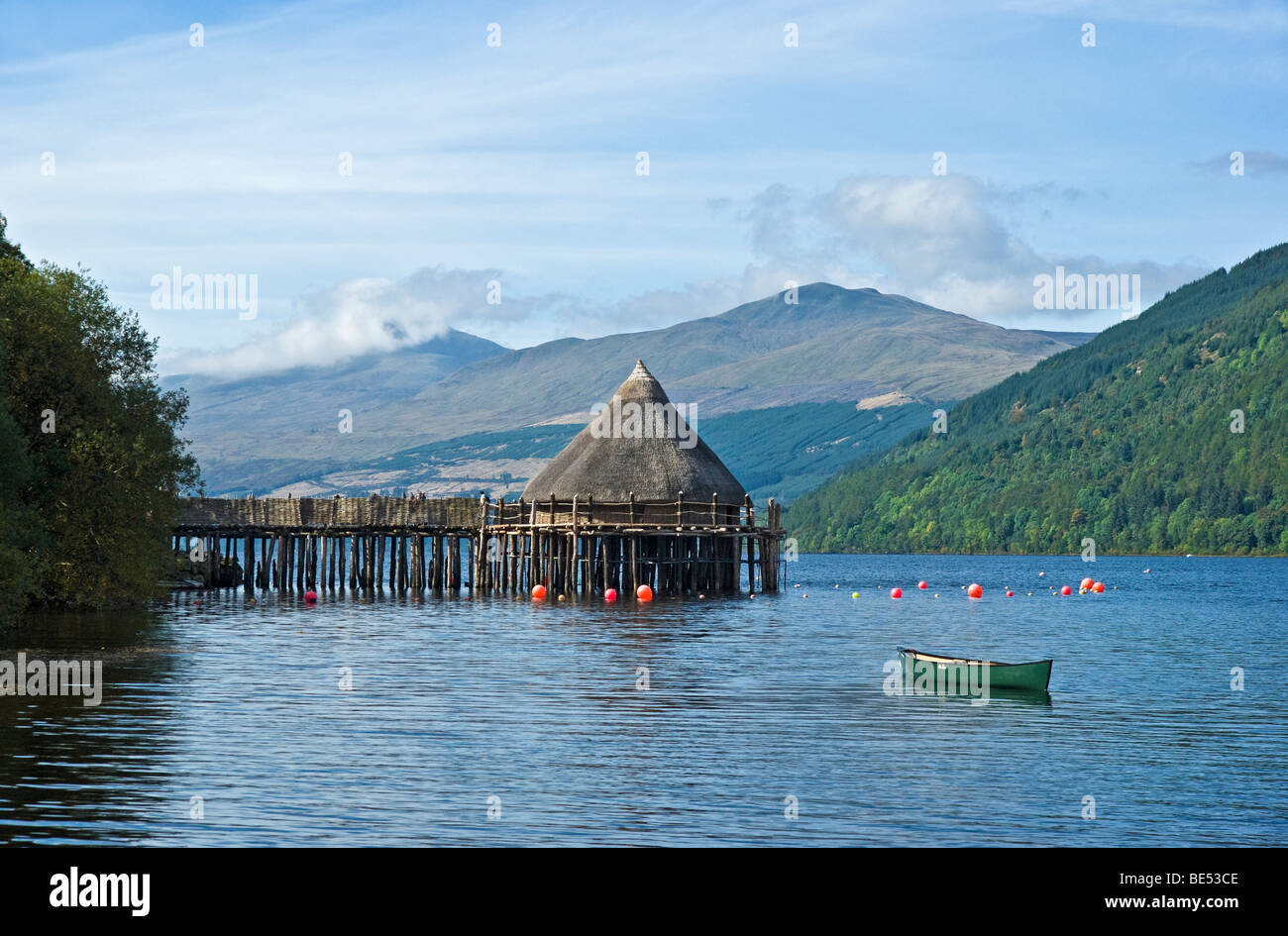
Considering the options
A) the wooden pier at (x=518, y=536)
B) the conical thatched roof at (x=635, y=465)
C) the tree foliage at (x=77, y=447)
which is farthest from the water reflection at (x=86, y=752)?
the conical thatched roof at (x=635, y=465)

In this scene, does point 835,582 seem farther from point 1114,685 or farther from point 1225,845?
point 1225,845

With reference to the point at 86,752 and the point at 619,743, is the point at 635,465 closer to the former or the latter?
the point at 619,743

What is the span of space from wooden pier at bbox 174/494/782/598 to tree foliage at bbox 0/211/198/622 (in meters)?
18.7

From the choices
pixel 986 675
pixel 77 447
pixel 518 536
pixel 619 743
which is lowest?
pixel 619 743

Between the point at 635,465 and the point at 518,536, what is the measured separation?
23.7 feet

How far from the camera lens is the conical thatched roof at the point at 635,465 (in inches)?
2943

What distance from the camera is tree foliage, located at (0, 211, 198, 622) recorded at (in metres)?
49.3

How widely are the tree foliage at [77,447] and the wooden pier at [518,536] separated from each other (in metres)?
18.7

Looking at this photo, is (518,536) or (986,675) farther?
(518,536)

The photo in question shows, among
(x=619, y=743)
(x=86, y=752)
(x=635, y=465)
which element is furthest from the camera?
(x=635, y=465)

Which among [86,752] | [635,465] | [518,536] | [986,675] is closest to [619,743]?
[86,752]

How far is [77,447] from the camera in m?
50.5

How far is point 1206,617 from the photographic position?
71.6 meters
